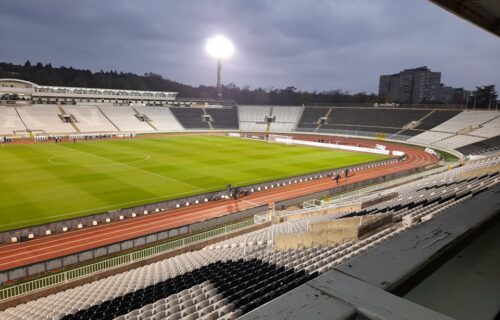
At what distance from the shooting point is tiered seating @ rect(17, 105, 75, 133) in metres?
64.6

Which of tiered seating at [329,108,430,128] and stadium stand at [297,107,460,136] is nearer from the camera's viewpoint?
stadium stand at [297,107,460,136]

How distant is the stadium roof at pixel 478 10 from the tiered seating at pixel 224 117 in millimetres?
79690

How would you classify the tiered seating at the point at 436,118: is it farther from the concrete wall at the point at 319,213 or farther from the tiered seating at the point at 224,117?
the concrete wall at the point at 319,213

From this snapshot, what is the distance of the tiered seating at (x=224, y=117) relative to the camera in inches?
3430

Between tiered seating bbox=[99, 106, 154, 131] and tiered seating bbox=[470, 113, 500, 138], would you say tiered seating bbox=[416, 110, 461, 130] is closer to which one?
tiered seating bbox=[470, 113, 500, 138]

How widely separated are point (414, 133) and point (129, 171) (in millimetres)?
54269

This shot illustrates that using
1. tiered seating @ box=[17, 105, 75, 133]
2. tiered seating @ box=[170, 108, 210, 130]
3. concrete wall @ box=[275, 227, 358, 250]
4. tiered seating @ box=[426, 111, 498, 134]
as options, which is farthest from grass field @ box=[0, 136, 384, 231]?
tiered seating @ box=[170, 108, 210, 130]

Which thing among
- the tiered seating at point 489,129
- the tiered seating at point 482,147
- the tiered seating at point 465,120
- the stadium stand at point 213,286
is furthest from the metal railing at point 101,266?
the tiered seating at point 465,120

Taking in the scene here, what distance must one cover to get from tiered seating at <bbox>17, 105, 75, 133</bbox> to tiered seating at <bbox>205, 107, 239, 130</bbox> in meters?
34.7

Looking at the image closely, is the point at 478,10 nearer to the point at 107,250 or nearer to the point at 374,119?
the point at 107,250

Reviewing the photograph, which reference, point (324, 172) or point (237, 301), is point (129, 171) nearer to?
point (324, 172)

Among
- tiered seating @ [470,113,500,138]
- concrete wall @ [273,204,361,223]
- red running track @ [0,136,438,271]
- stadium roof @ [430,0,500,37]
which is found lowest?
red running track @ [0,136,438,271]

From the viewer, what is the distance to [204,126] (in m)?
83.8

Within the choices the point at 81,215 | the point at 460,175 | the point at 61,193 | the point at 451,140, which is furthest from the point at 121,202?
the point at 451,140
